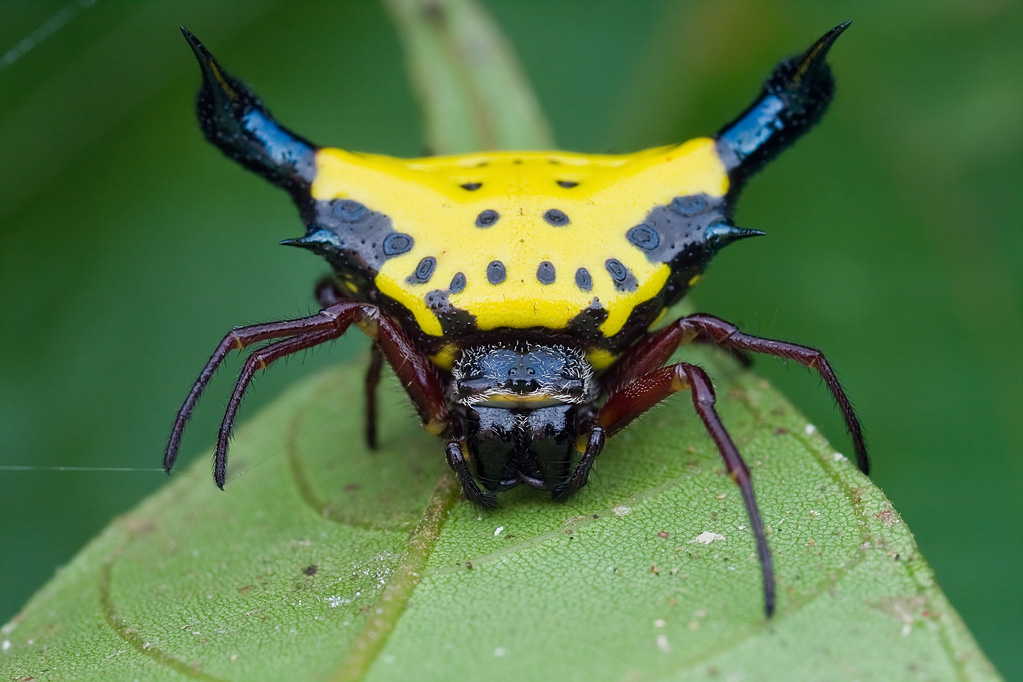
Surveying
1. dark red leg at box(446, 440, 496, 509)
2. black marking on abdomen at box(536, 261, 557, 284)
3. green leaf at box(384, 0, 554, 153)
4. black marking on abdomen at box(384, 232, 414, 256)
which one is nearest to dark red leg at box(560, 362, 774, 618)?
dark red leg at box(446, 440, 496, 509)

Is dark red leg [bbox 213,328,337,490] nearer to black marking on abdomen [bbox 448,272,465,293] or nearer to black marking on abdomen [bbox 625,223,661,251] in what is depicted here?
black marking on abdomen [bbox 448,272,465,293]

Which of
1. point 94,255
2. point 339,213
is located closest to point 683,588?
point 339,213

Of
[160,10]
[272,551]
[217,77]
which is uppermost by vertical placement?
[160,10]

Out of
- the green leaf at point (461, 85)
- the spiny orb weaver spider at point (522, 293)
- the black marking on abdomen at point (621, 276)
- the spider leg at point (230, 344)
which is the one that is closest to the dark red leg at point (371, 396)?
the spiny orb weaver spider at point (522, 293)

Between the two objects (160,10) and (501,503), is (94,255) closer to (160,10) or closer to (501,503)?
(160,10)

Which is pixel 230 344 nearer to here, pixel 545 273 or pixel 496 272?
pixel 496 272

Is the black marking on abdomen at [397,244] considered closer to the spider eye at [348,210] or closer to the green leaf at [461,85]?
the spider eye at [348,210]
